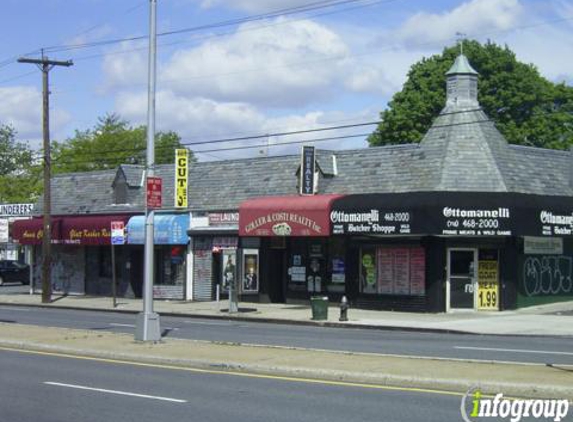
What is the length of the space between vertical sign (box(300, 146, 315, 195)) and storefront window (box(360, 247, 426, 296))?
3215 mm

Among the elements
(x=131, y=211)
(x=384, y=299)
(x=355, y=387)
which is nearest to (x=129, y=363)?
(x=355, y=387)

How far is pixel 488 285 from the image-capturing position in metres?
30.1

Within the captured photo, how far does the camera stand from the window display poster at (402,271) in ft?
100

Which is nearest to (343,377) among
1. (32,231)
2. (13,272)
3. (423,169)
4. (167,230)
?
(423,169)

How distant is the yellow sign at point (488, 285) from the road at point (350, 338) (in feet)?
21.7

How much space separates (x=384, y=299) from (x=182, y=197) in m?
9.75

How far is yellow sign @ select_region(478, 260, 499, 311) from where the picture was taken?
30.0 metres

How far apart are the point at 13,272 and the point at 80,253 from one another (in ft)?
49.1

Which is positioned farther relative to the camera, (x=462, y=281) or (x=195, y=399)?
(x=462, y=281)

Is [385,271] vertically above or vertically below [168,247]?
below

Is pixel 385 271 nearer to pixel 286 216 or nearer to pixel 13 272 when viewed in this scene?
pixel 286 216

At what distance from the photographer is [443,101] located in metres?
50.7

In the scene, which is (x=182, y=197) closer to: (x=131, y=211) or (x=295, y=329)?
(x=131, y=211)

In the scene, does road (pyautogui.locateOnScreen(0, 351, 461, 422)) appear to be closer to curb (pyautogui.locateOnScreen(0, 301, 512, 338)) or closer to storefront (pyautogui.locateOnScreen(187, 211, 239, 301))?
curb (pyautogui.locateOnScreen(0, 301, 512, 338))
